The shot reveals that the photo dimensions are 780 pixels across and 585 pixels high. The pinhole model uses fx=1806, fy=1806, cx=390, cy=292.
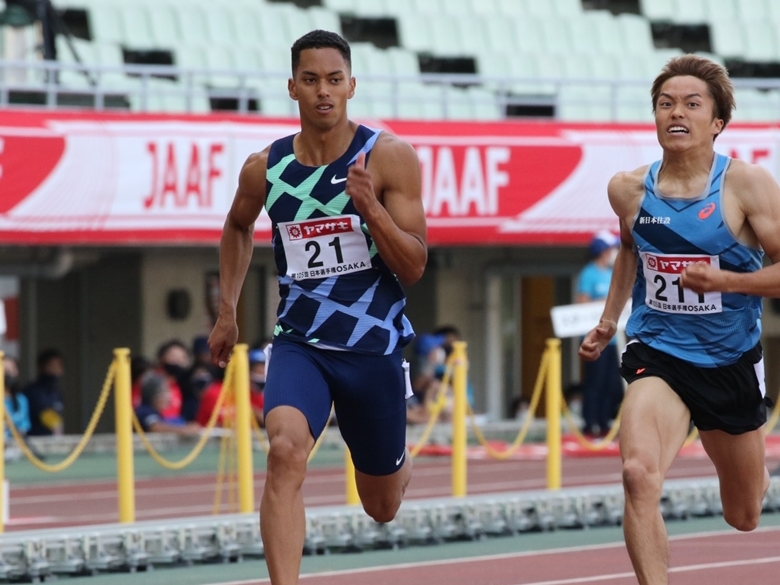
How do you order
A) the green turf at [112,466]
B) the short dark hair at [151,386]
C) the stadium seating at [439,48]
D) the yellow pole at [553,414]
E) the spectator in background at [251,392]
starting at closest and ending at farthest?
the yellow pole at [553,414], the green turf at [112,466], the spectator in background at [251,392], the short dark hair at [151,386], the stadium seating at [439,48]

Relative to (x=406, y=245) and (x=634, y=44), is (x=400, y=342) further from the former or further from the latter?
(x=634, y=44)

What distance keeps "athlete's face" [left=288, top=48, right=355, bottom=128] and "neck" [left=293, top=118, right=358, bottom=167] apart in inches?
2.2

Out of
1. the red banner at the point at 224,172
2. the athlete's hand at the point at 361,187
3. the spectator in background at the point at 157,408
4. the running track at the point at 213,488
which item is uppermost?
the red banner at the point at 224,172

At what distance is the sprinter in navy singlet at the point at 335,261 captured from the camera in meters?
6.58

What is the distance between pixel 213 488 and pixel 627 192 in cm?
842

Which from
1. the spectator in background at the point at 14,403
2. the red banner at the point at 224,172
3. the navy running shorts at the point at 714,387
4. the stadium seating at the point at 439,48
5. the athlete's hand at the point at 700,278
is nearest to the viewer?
the athlete's hand at the point at 700,278

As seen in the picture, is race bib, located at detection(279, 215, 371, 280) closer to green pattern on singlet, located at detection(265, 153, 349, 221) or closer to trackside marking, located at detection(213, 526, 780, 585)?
green pattern on singlet, located at detection(265, 153, 349, 221)

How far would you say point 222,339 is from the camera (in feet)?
22.7

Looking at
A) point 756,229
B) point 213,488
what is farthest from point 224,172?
point 756,229

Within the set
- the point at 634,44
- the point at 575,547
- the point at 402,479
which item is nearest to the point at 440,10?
the point at 634,44

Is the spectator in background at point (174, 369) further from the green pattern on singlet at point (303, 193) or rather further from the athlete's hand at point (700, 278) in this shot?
the athlete's hand at point (700, 278)

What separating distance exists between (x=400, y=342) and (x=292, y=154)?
82 centimetres

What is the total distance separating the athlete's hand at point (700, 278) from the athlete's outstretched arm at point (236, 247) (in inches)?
65.7

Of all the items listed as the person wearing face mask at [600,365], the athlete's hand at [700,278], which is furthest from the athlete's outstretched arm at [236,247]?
the person wearing face mask at [600,365]
